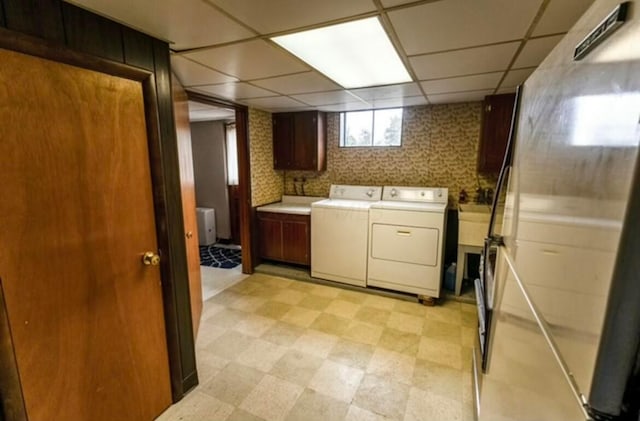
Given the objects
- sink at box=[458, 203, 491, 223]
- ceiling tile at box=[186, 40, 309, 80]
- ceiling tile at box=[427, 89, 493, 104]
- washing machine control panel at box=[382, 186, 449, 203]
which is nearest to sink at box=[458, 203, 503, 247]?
sink at box=[458, 203, 491, 223]

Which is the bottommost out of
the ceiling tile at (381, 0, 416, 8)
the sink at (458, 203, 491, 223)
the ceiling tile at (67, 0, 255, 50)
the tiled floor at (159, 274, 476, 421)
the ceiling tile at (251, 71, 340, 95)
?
the tiled floor at (159, 274, 476, 421)

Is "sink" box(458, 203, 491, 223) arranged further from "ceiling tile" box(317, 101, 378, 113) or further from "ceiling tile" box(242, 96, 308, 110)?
"ceiling tile" box(242, 96, 308, 110)

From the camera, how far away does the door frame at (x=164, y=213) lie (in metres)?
1.33

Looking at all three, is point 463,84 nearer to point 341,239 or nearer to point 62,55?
point 341,239

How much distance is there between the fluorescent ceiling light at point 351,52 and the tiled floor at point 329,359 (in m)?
2.16

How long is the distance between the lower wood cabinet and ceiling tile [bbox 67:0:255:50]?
2.44 meters

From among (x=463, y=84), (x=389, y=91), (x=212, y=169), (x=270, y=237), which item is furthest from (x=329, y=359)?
(x=212, y=169)

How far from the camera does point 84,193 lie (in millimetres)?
1315

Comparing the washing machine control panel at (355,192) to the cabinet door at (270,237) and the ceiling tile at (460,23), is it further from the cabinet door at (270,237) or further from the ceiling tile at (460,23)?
the ceiling tile at (460,23)

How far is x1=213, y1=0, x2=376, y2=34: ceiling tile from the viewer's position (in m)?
1.22

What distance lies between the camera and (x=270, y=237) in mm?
3967

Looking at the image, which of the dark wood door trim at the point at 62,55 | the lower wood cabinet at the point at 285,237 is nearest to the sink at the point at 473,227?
the lower wood cabinet at the point at 285,237

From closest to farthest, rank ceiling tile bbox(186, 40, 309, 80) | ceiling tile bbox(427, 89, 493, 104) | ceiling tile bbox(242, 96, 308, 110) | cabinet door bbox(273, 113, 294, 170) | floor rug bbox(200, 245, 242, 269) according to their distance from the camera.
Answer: ceiling tile bbox(186, 40, 309, 80) → ceiling tile bbox(427, 89, 493, 104) → ceiling tile bbox(242, 96, 308, 110) → cabinet door bbox(273, 113, 294, 170) → floor rug bbox(200, 245, 242, 269)

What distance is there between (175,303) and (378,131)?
307 cm
